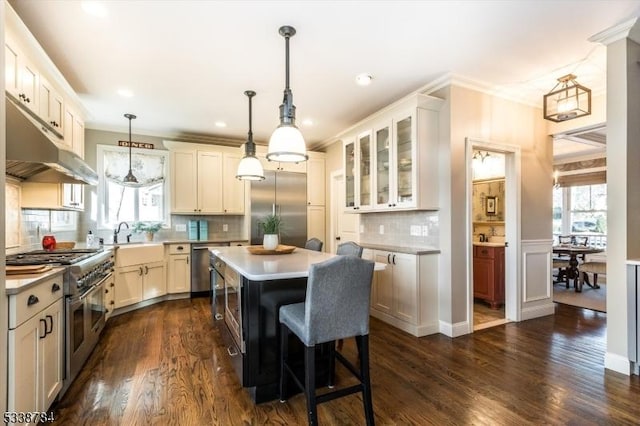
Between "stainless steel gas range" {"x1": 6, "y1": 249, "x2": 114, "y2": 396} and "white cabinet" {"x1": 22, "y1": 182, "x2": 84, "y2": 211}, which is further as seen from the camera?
"white cabinet" {"x1": 22, "y1": 182, "x2": 84, "y2": 211}

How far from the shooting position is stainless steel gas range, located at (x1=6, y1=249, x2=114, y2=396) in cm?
222

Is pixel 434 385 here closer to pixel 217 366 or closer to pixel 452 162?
pixel 217 366

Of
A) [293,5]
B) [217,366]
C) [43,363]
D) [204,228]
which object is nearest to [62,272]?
[43,363]

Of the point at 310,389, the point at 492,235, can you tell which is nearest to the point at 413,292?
the point at 310,389

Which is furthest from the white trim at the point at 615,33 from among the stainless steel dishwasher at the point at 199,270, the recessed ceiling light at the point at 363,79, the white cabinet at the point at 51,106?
the stainless steel dishwasher at the point at 199,270

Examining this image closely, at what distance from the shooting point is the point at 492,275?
4305 mm

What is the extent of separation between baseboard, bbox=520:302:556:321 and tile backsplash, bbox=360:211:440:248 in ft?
4.91

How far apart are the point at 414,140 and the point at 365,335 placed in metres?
2.23

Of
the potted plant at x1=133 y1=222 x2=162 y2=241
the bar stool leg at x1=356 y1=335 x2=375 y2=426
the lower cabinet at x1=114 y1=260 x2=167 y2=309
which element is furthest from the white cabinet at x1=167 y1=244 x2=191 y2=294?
the bar stool leg at x1=356 y1=335 x2=375 y2=426

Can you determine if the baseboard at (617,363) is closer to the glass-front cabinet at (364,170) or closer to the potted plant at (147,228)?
the glass-front cabinet at (364,170)

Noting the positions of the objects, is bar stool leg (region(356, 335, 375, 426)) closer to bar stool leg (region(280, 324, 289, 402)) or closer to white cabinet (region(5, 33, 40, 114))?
bar stool leg (region(280, 324, 289, 402))

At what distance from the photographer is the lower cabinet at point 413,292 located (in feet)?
10.9

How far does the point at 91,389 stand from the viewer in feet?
7.54

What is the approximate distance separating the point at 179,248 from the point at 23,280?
3.18 meters
